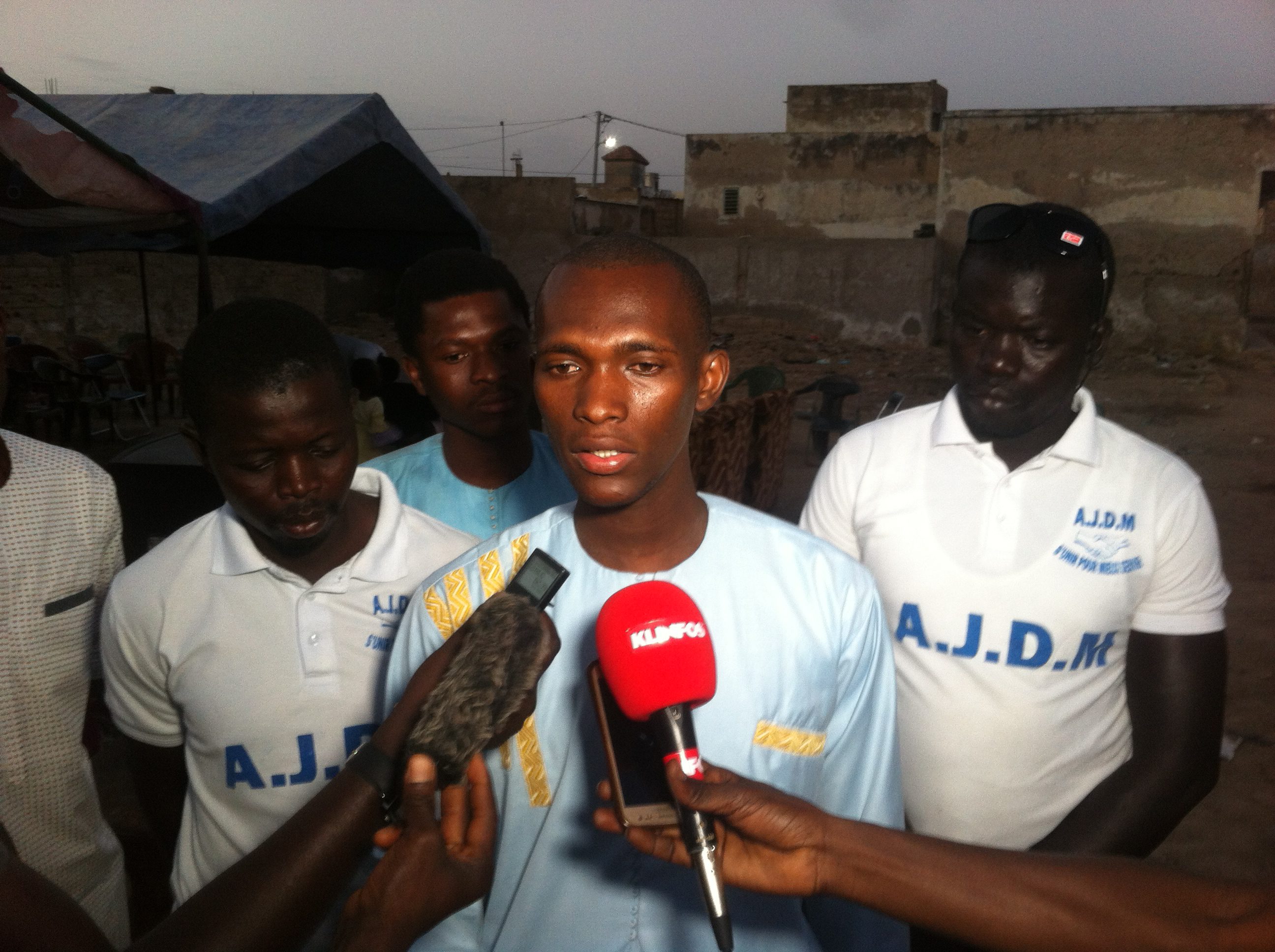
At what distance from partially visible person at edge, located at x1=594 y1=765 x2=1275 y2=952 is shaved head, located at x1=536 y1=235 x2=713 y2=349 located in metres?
0.87

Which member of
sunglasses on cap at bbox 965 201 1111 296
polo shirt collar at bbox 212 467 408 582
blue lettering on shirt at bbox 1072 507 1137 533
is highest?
sunglasses on cap at bbox 965 201 1111 296

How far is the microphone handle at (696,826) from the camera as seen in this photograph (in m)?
1.02

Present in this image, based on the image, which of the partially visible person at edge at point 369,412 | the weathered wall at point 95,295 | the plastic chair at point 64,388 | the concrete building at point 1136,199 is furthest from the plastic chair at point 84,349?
the concrete building at point 1136,199

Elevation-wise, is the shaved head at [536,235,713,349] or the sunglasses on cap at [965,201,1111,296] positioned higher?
the sunglasses on cap at [965,201,1111,296]

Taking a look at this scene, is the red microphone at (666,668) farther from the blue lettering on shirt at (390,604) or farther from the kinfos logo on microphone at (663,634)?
the blue lettering on shirt at (390,604)

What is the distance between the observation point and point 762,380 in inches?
330

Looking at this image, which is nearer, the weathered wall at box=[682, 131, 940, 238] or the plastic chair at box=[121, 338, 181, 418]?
the plastic chair at box=[121, 338, 181, 418]

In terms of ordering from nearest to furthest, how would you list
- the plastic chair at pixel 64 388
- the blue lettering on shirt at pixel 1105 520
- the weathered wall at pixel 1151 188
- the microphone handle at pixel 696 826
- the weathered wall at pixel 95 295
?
the microphone handle at pixel 696 826 < the blue lettering on shirt at pixel 1105 520 < the plastic chair at pixel 64 388 < the weathered wall at pixel 95 295 < the weathered wall at pixel 1151 188

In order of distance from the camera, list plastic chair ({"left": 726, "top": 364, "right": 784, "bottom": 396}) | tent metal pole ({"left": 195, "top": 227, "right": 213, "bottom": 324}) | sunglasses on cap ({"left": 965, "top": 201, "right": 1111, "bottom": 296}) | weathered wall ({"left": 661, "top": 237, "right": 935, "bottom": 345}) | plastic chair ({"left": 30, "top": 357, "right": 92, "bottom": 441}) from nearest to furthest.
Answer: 1. sunglasses on cap ({"left": 965, "top": 201, "right": 1111, "bottom": 296})
2. tent metal pole ({"left": 195, "top": 227, "right": 213, "bottom": 324})
3. plastic chair ({"left": 726, "top": 364, "right": 784, "bottom": 396})
4. plastic chair ({"left": 30, "top": 357, "right": 92, "bottom": 441})
5. weathered wall ({"left": 661, "top": 237, "right": 935, "bottom": 345})

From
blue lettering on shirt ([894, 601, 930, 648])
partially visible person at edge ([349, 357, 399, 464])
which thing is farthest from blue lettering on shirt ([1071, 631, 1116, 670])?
partially visible person at edge ([349, 357, 399, 464])

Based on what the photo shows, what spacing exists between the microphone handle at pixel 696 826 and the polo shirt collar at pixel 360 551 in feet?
3.29

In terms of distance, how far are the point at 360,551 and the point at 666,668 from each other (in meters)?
1.08

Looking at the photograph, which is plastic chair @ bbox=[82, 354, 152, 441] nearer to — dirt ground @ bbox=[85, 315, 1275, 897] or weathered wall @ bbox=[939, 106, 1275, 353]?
dirt ground @ bbox=[85, 315, 1275, 897]

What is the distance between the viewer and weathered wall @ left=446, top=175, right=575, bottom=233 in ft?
72.9
